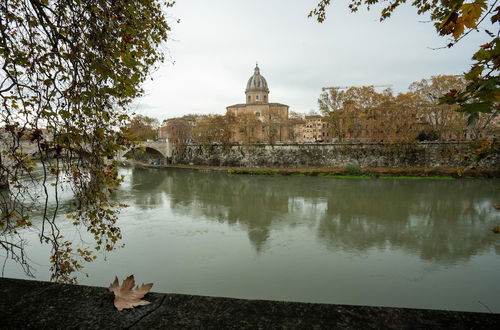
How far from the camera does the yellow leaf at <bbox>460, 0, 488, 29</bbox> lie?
4.60 ft

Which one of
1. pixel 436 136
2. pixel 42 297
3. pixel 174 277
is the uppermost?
pixel 436 136

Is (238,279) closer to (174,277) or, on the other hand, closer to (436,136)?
(174,277)

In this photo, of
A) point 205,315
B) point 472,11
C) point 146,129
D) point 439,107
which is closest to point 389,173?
point 439,107

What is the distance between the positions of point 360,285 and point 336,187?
1476 cm

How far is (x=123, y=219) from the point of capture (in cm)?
1238

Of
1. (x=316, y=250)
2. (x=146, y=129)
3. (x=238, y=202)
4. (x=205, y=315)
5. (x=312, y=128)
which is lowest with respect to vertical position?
(x=316, y=250)

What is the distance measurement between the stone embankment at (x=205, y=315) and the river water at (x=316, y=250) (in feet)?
17.6

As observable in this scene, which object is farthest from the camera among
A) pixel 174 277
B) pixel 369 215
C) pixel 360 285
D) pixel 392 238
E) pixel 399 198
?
pixel 399 198

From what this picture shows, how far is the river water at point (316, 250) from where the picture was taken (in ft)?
21.4

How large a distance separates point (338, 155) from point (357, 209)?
17648 millimetres

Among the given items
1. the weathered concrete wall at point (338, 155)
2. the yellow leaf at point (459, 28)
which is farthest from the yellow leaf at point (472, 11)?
the weathered concrete wall at point (338, 155)

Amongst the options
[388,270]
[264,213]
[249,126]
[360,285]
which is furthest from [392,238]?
[249,126]

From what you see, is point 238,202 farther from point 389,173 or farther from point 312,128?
point 312,128

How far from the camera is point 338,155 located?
3119 centimetres
